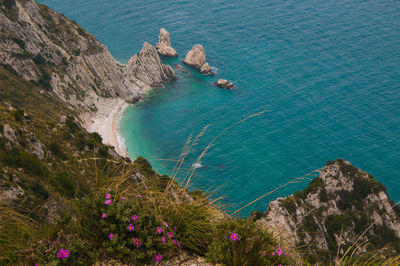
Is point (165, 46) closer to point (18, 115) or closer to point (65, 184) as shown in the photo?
point (18, 115)

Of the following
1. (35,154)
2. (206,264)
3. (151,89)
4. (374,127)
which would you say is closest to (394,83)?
(374,127)

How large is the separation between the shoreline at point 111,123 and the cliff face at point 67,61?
2000mm

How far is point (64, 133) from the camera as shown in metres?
42.6

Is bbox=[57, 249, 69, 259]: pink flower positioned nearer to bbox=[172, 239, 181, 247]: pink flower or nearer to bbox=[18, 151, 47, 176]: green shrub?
bbox=[172, 239, 181, 247]: pink flower

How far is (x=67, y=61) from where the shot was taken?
7362 centimetres

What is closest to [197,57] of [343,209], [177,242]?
[343,209]

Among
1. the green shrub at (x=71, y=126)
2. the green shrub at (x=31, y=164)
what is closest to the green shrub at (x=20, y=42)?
the green shrub at (x=71, y=126)

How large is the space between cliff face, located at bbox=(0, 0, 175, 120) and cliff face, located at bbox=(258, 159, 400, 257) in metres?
50.4

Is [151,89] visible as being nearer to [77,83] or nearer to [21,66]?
[77,83]

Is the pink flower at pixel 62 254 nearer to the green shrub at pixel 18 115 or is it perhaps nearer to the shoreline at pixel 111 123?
the green shrub at pixel 18 115

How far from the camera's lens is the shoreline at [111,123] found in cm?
6538

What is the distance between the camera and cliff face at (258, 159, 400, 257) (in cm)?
4003

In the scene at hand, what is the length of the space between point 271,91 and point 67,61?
52169 mm

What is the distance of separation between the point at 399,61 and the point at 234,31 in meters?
53.9
